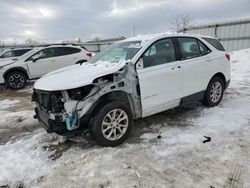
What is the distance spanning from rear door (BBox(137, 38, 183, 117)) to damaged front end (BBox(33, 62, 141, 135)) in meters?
0.31

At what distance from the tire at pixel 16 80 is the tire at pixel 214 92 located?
746cm

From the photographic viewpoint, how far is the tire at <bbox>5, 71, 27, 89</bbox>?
967 centimetres

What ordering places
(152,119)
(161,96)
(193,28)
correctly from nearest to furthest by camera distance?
1. (161,96)
2. (152,119)
3. (193,28)

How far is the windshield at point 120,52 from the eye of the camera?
4.29 meters

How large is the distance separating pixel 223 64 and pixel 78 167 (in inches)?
160

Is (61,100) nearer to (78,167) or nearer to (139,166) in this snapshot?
(78,167)

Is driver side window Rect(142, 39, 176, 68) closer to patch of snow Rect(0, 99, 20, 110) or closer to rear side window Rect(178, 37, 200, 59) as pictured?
rear side window Rect(178, 37, 200, 59)

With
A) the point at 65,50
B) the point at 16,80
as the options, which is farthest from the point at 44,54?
the point at 16,80

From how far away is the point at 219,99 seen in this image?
5.77 m

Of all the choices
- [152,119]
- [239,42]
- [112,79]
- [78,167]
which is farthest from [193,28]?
[78,167]

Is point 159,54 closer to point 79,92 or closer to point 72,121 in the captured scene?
point 79,92

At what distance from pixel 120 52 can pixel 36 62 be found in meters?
6.62

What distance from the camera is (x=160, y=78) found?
433 centimetres

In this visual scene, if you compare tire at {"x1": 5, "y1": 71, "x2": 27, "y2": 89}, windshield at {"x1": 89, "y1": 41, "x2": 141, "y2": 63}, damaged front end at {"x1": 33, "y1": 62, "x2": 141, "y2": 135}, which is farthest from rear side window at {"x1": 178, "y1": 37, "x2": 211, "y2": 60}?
tire at {"x1": 5, "y1": 71, "x2": 27, "y2": 89}
